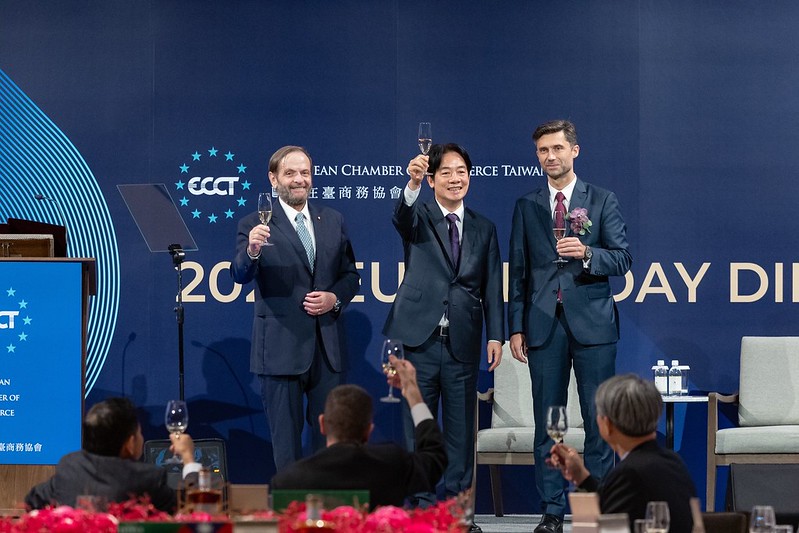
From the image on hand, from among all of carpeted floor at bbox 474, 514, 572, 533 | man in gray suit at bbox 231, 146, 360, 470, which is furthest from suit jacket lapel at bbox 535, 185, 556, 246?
carpeted floor at bbox 474, 514, 572, 533

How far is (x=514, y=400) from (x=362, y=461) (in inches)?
143

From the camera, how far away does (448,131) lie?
710 centimetres

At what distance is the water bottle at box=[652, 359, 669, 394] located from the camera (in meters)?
6.85

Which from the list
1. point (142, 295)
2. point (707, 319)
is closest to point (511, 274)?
point (707, 319)

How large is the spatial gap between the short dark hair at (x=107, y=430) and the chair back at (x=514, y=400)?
3.66 m

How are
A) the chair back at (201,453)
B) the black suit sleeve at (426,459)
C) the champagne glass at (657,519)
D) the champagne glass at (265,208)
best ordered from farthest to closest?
the chair back at (201,453)
the champagne glass at (265,208)
the black suit sleeve at (426,459)
the champagne glass at (657,519)

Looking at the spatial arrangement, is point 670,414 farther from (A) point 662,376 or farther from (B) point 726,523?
(B) point 726,523

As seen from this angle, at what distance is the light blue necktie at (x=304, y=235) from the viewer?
5.74 meters

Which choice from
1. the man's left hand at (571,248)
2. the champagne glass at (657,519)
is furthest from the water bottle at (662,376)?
the champagne glass at (657,519)

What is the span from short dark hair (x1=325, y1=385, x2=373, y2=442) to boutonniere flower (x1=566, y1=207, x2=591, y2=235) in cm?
242

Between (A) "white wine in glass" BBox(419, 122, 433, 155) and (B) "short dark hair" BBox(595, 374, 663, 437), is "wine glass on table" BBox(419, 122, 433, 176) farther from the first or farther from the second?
(B) "short dark hair" BBox(595, 374, 663, 437)

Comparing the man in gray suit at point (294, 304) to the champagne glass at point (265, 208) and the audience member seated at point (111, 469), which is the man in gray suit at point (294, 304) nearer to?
the champagne glass at point (265, 208)

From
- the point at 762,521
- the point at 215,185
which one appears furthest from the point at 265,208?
the point at 762,521

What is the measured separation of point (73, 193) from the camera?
7.28m
